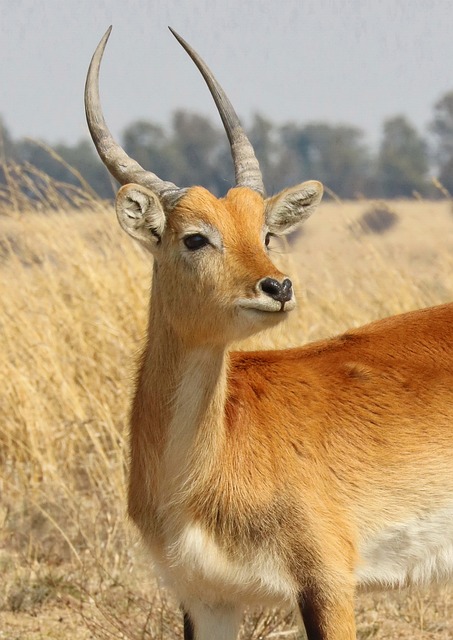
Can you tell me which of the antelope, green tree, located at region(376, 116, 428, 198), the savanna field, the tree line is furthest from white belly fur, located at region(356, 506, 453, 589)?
green tree, located at region(376, 116, 428, 198)

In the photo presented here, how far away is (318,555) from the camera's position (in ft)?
15.7

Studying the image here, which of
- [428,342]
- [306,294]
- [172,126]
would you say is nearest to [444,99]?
[172,126]

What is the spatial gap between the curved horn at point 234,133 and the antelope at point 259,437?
0.09ft

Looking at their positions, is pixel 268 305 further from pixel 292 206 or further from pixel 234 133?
pixel 234 133

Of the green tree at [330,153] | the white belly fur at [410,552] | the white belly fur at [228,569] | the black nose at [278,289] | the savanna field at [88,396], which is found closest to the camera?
the black nose at [278,289]

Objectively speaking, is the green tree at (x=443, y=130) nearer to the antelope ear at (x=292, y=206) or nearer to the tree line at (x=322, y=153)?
the tree line at (x=322, y=153)

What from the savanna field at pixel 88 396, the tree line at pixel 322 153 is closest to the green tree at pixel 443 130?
the tree line at pixel 322 153

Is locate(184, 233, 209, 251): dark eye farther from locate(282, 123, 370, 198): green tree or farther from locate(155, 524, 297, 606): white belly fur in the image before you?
locate(282, 123, 370, 198): green tree

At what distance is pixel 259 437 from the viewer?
16.6 ft

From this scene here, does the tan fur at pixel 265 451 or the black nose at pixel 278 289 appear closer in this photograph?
the black nose at pixel 278 289

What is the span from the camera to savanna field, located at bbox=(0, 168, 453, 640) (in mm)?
6516

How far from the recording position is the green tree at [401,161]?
2330 inches

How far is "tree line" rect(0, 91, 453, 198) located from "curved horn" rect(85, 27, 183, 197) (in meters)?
40.6

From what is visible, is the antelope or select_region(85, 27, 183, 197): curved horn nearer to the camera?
the antelope
